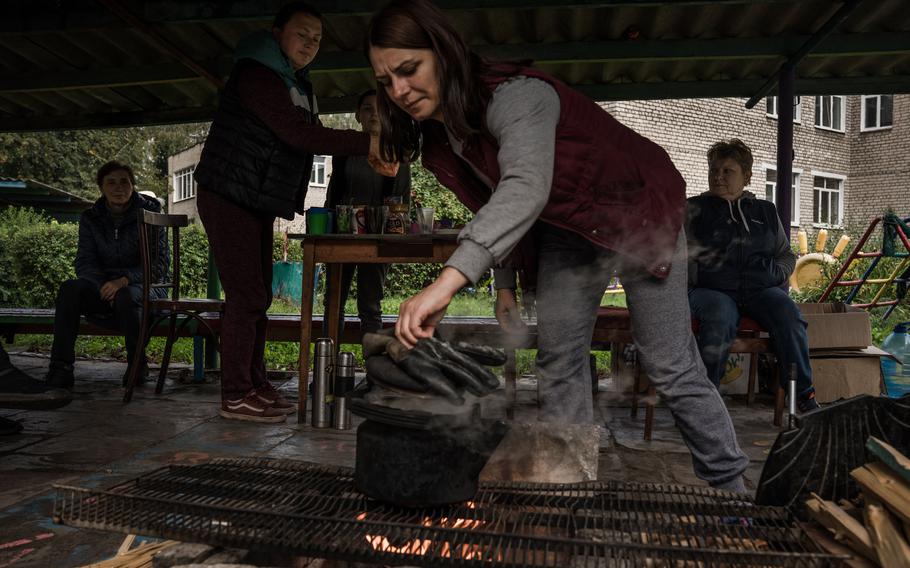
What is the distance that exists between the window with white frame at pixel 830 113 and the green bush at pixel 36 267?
22.9 meters

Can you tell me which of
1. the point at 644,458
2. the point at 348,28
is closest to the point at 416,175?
the point at 348,28

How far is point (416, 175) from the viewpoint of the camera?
60.1ft

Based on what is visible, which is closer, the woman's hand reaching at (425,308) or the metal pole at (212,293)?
the woman's hand reaching at (425,308)

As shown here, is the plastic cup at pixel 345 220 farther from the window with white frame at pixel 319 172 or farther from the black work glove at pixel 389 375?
the window with white frame at pixel 319 172

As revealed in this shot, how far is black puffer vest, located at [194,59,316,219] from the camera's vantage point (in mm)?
4203

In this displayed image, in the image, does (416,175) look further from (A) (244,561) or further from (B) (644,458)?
(A) (244,561)

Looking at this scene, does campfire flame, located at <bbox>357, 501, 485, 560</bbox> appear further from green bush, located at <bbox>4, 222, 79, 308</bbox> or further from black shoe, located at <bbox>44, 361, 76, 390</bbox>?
green bush, located at <bbox>4, 222, 79, 308</bbox>

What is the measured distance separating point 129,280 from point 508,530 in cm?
514

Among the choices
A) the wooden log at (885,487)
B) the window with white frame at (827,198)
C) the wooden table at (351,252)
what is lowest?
the wooden log at (885,487)

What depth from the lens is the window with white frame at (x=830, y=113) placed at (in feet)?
75.6

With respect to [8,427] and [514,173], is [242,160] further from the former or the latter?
[514,173]

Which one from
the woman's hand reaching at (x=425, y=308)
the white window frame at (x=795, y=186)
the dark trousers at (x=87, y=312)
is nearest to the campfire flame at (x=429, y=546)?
the woman's hand reaching at (x=425, y=308)

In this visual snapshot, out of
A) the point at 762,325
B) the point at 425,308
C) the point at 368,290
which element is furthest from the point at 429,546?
the point at 368,290

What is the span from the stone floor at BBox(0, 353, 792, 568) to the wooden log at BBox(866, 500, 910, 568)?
201 centimetres
